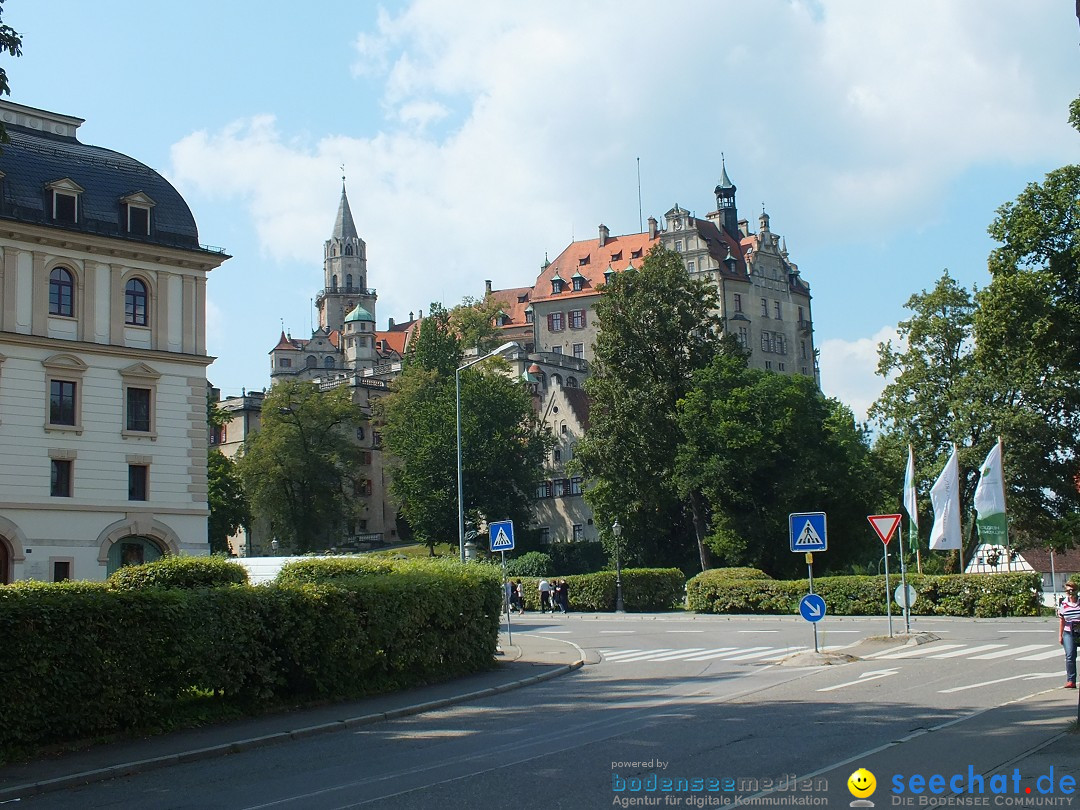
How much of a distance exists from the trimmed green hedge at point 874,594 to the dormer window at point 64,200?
25.9 m

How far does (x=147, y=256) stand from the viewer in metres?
38.0

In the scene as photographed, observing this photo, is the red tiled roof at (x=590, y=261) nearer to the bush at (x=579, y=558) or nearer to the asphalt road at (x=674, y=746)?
the bush at (x=579, y=558)

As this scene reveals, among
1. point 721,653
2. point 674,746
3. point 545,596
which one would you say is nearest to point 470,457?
point 545,596

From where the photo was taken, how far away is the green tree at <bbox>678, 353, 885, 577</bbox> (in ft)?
179

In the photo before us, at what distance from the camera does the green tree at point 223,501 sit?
81.4 metres

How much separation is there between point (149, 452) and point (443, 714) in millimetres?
23023

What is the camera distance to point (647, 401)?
59.5 meters

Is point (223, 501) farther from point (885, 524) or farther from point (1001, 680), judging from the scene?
point (1001, 680)

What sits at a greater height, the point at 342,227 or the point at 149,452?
the point at 342,227

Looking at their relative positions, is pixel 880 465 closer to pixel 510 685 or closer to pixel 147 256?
pixel 147 256

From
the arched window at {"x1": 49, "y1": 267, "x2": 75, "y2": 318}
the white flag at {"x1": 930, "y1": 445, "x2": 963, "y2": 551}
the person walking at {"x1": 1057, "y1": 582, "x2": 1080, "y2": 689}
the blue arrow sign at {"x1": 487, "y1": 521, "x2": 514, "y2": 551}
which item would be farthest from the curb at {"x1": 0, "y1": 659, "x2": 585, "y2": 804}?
the arched window at {"x1": 49, "y1": 267, "x2": 75, "y2": 318}

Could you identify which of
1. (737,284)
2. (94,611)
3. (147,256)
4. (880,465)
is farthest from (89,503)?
A: (737,284)

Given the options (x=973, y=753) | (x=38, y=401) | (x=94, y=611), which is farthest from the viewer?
(x=38, y=401)

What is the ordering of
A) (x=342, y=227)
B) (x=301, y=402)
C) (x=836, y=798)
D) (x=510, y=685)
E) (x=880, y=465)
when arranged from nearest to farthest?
(x=836, y=798), (x=510, y=685), (x=880, y=465), (x=301, y=402), (x=342, y=227)
